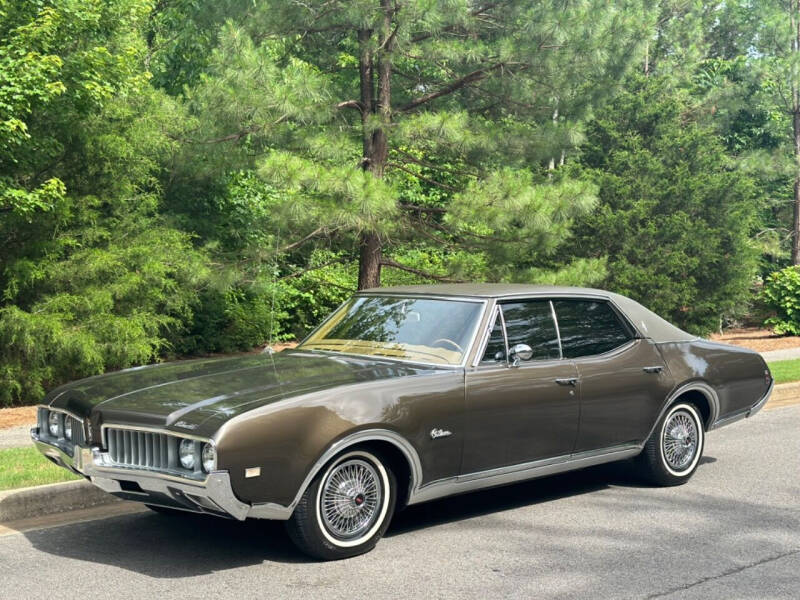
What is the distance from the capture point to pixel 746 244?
955 inches

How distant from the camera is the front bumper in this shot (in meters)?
5.27

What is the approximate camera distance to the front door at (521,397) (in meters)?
6.45

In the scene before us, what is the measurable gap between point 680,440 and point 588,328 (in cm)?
130

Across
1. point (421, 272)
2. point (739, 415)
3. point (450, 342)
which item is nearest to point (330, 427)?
point (450, 342)

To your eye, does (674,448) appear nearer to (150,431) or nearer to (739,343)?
(150,431)

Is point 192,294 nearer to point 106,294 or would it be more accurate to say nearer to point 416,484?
point 106,294

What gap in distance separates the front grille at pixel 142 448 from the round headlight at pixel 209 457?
0.21m

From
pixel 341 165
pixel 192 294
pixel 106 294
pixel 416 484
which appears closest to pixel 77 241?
pixel 106 294

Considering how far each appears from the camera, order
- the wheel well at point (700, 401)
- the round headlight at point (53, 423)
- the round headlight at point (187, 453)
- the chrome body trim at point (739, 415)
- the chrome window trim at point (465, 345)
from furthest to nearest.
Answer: the chrome body trim at point (739, 415) < the wheel well at point (700, 401) < the chrome window trim at point (465, 345) < the round headlight at point (53, 423) < the round headlight at point (187, 453)

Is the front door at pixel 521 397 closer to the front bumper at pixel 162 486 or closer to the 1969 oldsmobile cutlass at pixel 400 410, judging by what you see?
the 1969 oldsmobile cutlass at pixel 400 410

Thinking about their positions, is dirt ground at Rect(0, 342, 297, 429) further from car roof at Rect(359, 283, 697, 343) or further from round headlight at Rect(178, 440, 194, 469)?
round headlight at Rect(178, 440, 194, 469)

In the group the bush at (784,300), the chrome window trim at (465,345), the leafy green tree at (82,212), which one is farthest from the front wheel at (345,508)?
the bush at (784,300)

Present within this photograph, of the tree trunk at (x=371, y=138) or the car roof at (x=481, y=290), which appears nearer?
the car roof at (x=481, y=290)

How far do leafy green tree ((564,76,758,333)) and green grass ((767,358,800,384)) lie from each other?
4921mm
